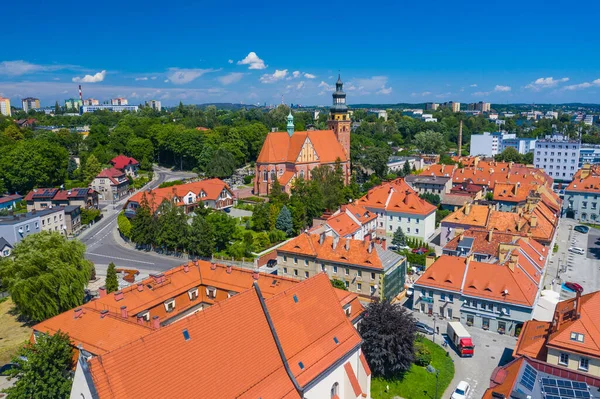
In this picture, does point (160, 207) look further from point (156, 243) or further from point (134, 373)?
point (134, 373)

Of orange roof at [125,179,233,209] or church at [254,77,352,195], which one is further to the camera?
church at [254,77,352,195]

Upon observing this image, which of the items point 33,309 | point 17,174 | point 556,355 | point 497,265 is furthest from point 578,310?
point 17,174

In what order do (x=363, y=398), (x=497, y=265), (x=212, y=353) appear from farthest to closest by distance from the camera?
(x=497, y=265) < (x=363, y=398) < (x=212, y=353)

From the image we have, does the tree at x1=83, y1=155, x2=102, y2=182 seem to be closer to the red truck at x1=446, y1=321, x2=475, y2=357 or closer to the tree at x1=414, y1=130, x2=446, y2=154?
the red truck at x1=446, y1=321, x2=475, y2=357

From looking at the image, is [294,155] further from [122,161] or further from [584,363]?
[584,363]

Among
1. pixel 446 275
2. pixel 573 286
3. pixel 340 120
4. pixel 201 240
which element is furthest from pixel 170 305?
pixel 340 120

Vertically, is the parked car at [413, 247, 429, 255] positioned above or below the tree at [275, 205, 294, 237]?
below

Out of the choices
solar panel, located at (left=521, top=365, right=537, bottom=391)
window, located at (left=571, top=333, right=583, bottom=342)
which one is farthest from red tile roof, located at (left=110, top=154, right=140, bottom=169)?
solar panel, located at (left=521, top=365, right=537, bottom=391)
